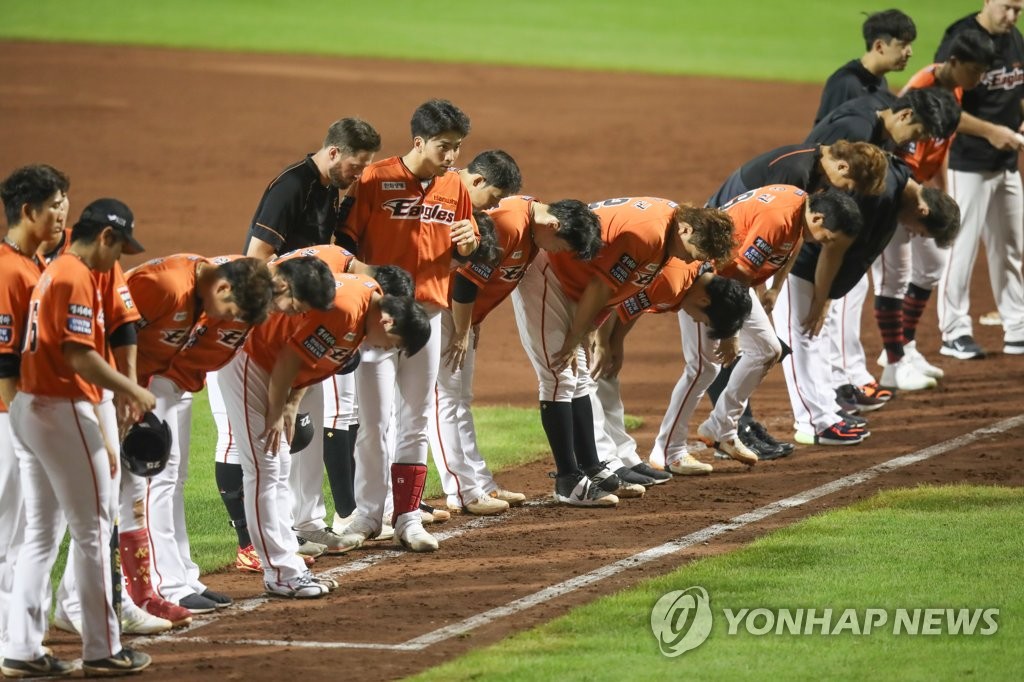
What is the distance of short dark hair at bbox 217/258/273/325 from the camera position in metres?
5.60

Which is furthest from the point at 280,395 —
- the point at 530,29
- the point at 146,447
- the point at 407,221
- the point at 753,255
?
the point at 530,29

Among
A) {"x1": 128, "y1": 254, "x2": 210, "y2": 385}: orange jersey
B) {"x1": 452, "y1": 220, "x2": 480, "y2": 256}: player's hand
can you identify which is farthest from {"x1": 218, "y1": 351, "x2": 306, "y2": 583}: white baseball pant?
{"x1": 452, "y1": 220, "x2": 480, "y2": 256}: player's hand

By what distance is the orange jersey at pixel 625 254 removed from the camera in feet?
24.7

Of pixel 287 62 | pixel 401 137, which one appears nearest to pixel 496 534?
pixel 401 137

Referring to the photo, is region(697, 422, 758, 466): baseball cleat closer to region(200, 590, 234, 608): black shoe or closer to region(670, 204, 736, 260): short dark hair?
region(670, 204, 736, 260): short dark hair

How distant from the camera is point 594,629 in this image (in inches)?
228

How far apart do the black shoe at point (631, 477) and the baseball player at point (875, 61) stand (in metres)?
3.17

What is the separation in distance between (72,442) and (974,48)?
24.0ft

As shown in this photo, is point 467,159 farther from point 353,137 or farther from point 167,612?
point 167,612

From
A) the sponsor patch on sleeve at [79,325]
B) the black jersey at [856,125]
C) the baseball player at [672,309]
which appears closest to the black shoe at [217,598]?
the sponsor patch on sleeve at [79,325]

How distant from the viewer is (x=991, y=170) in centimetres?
1092

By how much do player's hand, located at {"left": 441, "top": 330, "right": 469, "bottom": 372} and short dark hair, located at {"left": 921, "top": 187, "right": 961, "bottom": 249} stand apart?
3.27 m

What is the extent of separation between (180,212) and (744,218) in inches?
381

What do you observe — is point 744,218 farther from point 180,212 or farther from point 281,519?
point 180,212
